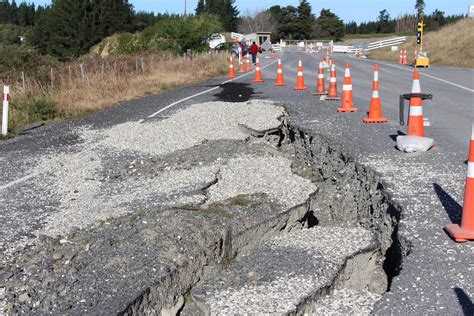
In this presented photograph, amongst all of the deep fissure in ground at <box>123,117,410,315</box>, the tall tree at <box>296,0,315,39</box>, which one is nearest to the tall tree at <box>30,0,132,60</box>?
the tall tree at <box>296,0,315,39</box>

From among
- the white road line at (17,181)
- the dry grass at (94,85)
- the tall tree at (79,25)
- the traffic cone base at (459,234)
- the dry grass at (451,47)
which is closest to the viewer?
the traffic cone base at (459,234)

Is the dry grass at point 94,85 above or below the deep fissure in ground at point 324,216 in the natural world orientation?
above

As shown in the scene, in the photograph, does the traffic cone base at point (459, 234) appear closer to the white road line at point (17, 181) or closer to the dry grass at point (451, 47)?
the white road line at point (17, 181)

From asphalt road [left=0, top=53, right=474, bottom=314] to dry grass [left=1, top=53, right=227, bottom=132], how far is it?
1011mm

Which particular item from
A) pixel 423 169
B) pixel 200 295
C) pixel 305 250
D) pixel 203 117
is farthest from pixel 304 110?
pixel 200 295

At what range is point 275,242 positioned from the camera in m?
4.21

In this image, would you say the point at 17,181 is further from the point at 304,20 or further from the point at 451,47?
the point at 304,20

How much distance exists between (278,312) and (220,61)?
25064 millimetres

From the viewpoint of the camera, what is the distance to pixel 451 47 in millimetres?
33094

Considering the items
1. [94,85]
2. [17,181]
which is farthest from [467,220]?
[94,85]

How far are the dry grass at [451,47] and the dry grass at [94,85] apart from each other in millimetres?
13343

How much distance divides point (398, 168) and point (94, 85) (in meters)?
12.4

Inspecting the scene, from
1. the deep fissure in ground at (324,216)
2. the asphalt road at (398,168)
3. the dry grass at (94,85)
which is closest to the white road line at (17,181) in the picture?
the asphalt road at (398,168)

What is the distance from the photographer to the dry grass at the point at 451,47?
2883cm
